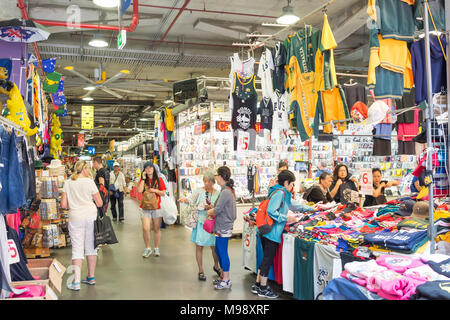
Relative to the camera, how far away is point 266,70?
566 centimetres

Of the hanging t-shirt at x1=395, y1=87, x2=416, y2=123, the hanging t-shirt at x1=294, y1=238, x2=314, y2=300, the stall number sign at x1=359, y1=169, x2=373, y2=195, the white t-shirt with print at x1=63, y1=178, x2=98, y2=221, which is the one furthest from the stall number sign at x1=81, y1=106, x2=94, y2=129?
the hanging t-shirt at x1=294, y1=238, x2=314, y2=300

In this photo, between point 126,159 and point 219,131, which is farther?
point 126,159

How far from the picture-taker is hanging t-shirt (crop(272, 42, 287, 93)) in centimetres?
525

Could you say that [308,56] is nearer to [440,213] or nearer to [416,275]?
[440,213]

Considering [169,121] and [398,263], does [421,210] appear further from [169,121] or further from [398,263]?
[169,121]

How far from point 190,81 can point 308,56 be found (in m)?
4.70

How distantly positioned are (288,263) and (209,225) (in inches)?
40.3

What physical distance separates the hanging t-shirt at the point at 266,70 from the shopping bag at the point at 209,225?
195cm

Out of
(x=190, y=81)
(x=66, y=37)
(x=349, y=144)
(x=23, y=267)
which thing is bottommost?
(x=23, y=267)

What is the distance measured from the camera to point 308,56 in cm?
478

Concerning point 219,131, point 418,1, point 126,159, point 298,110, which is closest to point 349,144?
point 219,131

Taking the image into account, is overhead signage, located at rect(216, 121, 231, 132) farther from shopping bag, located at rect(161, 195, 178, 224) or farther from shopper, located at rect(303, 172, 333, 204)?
shopper, located at rect(303, 172, 333, 204)

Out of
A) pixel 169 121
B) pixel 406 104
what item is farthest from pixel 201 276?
pixel 169 121

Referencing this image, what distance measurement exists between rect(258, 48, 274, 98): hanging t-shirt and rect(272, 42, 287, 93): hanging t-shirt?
0.23 ft
